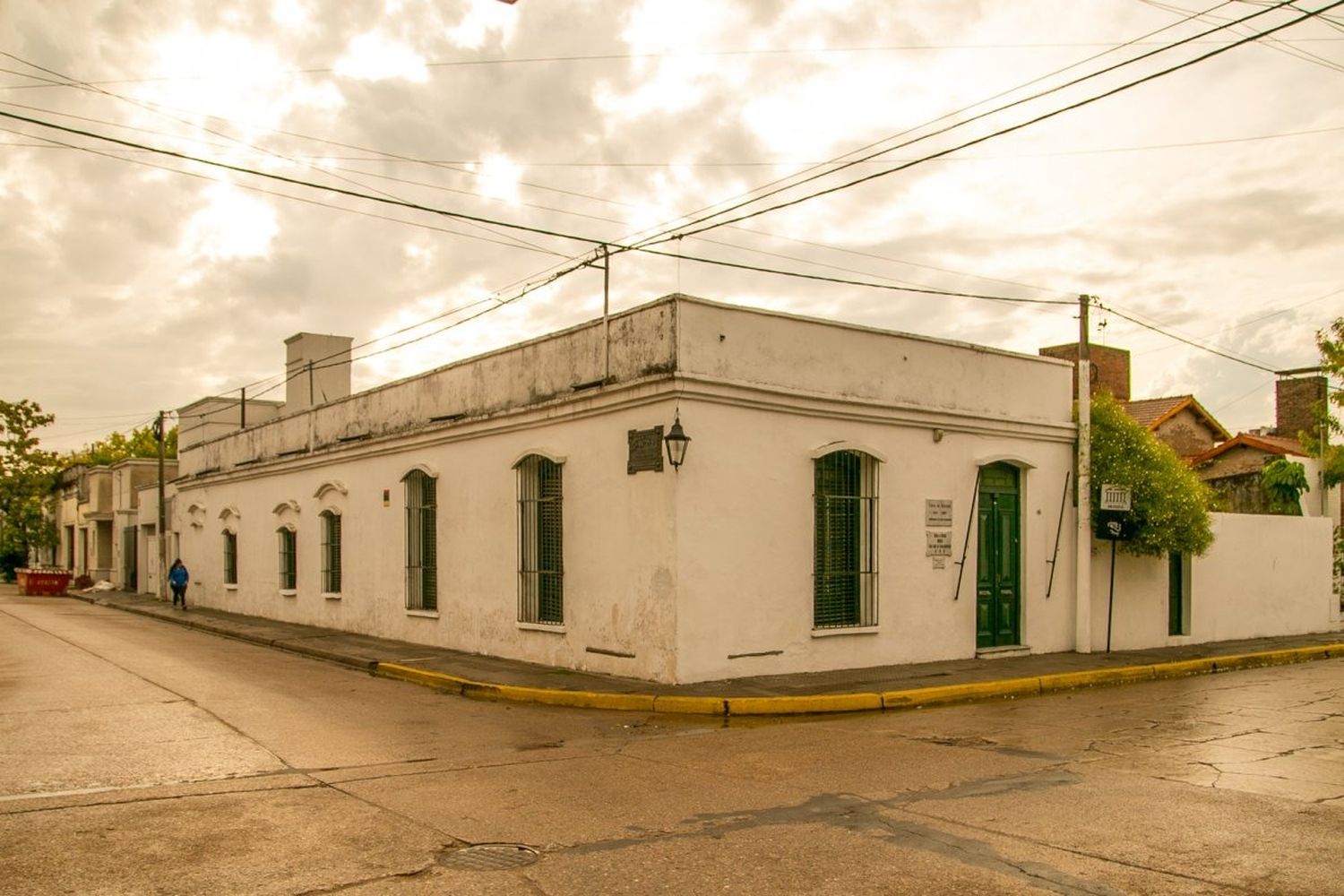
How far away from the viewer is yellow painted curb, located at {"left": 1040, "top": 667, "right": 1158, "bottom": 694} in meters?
14.2

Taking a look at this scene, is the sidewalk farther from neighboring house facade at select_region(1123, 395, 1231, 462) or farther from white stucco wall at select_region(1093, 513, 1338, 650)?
neighboring house facade at select_region(1123, 395, 1231, 462)

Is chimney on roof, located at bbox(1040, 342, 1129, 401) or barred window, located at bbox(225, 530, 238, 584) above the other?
chimney on roof, located at bbox(1040, 342, 1129, 401)

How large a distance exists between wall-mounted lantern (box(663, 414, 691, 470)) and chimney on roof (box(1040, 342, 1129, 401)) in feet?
84.4

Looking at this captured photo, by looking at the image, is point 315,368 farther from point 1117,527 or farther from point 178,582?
point 1117,527

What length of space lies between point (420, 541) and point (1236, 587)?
15.3 metres

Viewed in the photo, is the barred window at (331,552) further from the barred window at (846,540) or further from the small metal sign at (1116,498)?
the small metal sign at (1116,498)

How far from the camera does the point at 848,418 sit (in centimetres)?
1469

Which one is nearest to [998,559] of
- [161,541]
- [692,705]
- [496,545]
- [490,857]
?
[692,705]

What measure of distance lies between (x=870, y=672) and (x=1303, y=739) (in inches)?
211

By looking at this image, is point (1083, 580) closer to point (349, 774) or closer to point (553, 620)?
point (553, 620)

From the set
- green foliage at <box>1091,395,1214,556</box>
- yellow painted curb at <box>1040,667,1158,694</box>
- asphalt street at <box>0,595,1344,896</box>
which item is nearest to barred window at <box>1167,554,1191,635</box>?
green foliage at <box>1091,395,1214,556</box>

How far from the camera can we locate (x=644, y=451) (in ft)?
44.0

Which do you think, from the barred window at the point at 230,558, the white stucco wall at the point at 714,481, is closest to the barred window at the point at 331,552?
the white stucco wall at the point at 714,481

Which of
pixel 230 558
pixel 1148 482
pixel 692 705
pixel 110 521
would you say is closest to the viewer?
pixel 692 705
